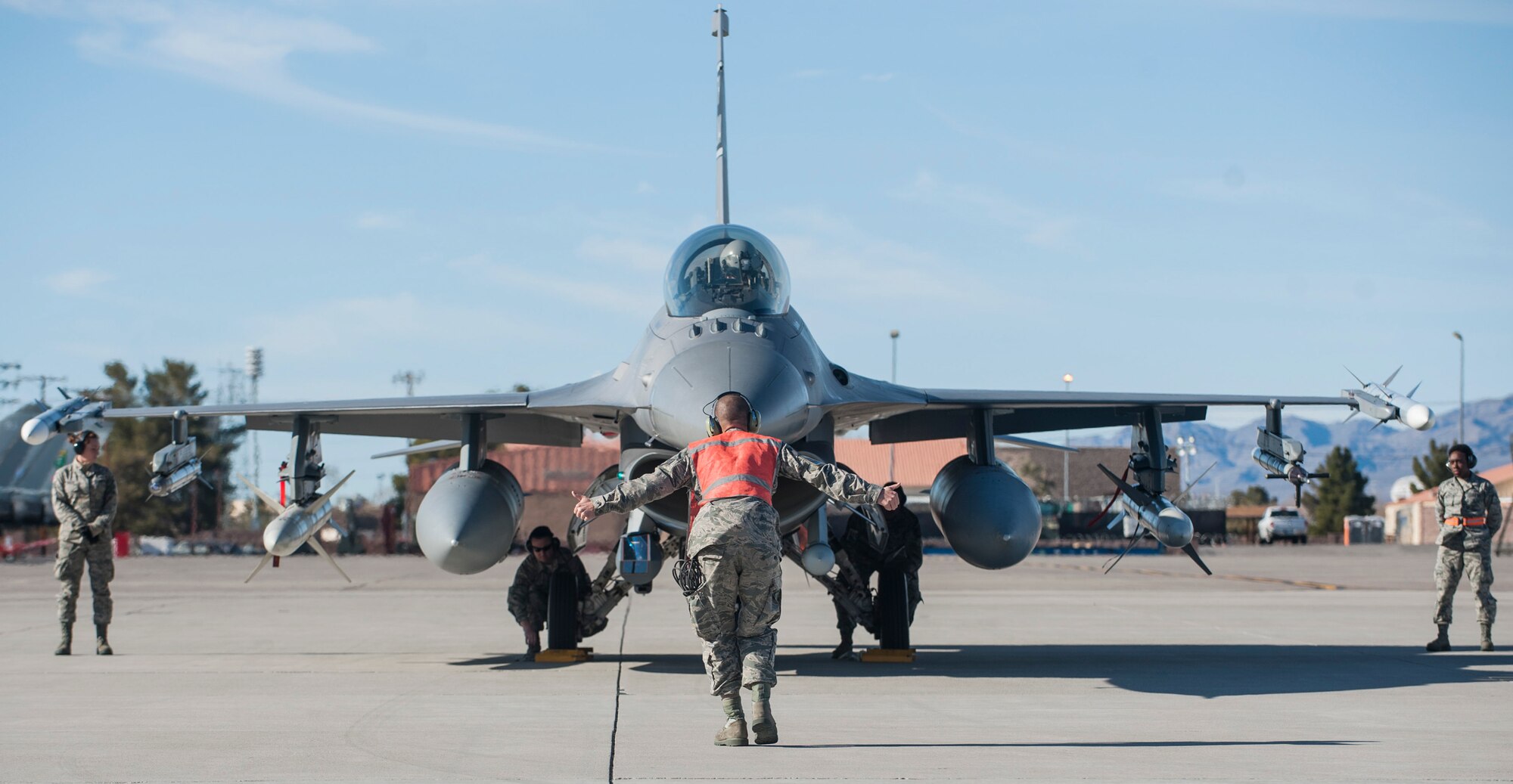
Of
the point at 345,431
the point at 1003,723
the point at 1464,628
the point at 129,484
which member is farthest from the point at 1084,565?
the point at 129,484

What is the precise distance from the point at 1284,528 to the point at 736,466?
61810 millimetres

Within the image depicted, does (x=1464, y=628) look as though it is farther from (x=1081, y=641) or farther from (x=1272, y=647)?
A: (x=1081, y=641)

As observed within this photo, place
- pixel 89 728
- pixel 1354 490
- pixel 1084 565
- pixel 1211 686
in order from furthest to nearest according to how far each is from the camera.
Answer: pixel 1354 490 < pixel 1084 565 < pixel 1211 686 < pixel 89 728

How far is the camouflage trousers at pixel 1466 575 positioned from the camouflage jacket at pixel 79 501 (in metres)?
12.4

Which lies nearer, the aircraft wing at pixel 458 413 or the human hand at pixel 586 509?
the human hand at pixel 586 509

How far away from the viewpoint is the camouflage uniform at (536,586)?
12453 millimetres

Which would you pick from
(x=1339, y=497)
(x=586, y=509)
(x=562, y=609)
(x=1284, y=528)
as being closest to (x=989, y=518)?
(x=562, y=609)

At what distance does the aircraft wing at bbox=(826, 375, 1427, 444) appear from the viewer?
1186 centimetres

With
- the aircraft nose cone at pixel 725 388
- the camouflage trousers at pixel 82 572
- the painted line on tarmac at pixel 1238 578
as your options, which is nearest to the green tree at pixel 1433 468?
the painted line on tarmac at pixel 1238 578

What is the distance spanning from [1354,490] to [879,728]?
89.5 metres

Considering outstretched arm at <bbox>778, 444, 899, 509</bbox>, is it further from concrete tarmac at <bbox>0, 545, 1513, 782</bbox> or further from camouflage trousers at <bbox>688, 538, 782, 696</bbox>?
concrete tarmac at <bbox>0, 545, 1513, 782</bbox>

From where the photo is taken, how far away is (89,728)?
786 centimetres

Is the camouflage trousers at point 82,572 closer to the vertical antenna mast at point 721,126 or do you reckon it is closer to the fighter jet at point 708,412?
the fighter jet at point 708,412

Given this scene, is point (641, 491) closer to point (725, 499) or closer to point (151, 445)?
point (725, 499)
